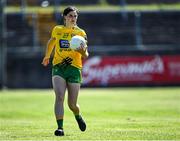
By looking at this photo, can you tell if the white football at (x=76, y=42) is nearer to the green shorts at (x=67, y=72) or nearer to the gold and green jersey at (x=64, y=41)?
the gold and green jersey at (x=64, y=41)

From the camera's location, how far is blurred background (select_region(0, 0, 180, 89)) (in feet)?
123

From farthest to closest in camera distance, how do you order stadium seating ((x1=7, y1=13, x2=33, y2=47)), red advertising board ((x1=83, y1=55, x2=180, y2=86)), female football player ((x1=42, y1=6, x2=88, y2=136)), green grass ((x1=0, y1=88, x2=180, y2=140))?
1. stadium seating ((x1=7, y1=13, x2=33, y2=47))
2. red advertising board ((x1=83, y1=55, x2=180, y2=86))
3. female football player ((x1=42, y1=6, x2=88, y2=136))
4. green grass ((x1=0, y1=88, x2=180, y2=140))

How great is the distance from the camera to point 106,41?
40656 millimetres

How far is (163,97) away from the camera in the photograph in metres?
28.8

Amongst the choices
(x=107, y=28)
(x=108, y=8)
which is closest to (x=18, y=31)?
(x=107, y=28)

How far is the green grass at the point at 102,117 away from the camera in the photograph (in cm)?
1283

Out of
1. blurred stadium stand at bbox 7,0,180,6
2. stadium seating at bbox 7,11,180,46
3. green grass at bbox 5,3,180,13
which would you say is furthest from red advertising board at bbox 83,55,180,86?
blurred stadium stand at bbox 7,0,180,6

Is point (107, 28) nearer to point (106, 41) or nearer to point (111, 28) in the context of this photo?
point (111, 28)

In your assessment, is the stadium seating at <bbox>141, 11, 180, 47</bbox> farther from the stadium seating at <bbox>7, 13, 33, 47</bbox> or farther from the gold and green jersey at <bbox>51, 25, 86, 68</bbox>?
the gold and green jersey at <bbox>51, 25, 86, 68</bbox>

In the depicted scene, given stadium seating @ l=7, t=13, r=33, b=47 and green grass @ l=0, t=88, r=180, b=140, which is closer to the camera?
green grass @ l=0, t=88, r=180, b=140

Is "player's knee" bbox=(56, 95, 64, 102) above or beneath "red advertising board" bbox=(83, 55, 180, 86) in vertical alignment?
above

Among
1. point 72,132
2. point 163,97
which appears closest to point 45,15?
point 163,97

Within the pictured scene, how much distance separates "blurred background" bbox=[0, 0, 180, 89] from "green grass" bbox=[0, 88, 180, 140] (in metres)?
6.90

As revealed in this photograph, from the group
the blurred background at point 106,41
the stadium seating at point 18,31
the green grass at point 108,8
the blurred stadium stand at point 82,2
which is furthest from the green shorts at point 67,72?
the blurred stadium stand at point 82,2
